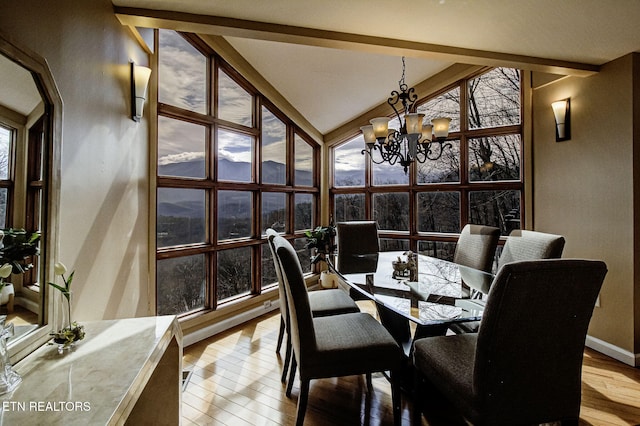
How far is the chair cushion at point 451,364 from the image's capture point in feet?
4.85

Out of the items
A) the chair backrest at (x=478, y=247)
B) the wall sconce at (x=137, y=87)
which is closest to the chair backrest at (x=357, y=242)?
the chair backrest at (x=478, y=247)

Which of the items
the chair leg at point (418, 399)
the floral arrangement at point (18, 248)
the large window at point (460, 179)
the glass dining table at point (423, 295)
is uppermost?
the large window at point (460, 179)

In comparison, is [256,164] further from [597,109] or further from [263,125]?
[597,109]

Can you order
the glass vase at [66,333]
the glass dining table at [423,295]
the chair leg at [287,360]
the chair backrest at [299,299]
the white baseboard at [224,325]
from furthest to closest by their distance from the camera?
the white baseboard at [224,325]
the chair leg at [287,360]
the glass dining table at [423,295]
the chair backrest at [299,299]
the glass vase at [66,333]

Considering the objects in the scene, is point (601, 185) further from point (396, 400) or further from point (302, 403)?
point (302, 403)

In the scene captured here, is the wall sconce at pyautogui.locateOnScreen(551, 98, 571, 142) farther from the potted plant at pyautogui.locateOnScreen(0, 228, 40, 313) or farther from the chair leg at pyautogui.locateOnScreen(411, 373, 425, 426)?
the potted plant at pyautogui.locateOnScreen(0, 228, 40, 313)

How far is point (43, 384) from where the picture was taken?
101 centimetres

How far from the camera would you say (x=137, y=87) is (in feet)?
7.27

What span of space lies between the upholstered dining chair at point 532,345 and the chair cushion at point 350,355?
414 millimetres

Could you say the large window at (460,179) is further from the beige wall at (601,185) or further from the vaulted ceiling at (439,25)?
the vaulted ceiling at (439,25)

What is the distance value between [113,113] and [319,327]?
1881 millimetres

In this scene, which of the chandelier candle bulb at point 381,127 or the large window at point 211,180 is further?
the large window at point 211,180

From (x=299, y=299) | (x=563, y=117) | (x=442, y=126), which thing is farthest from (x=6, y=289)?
(x=563, y=117)

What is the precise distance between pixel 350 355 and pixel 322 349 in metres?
0.16
